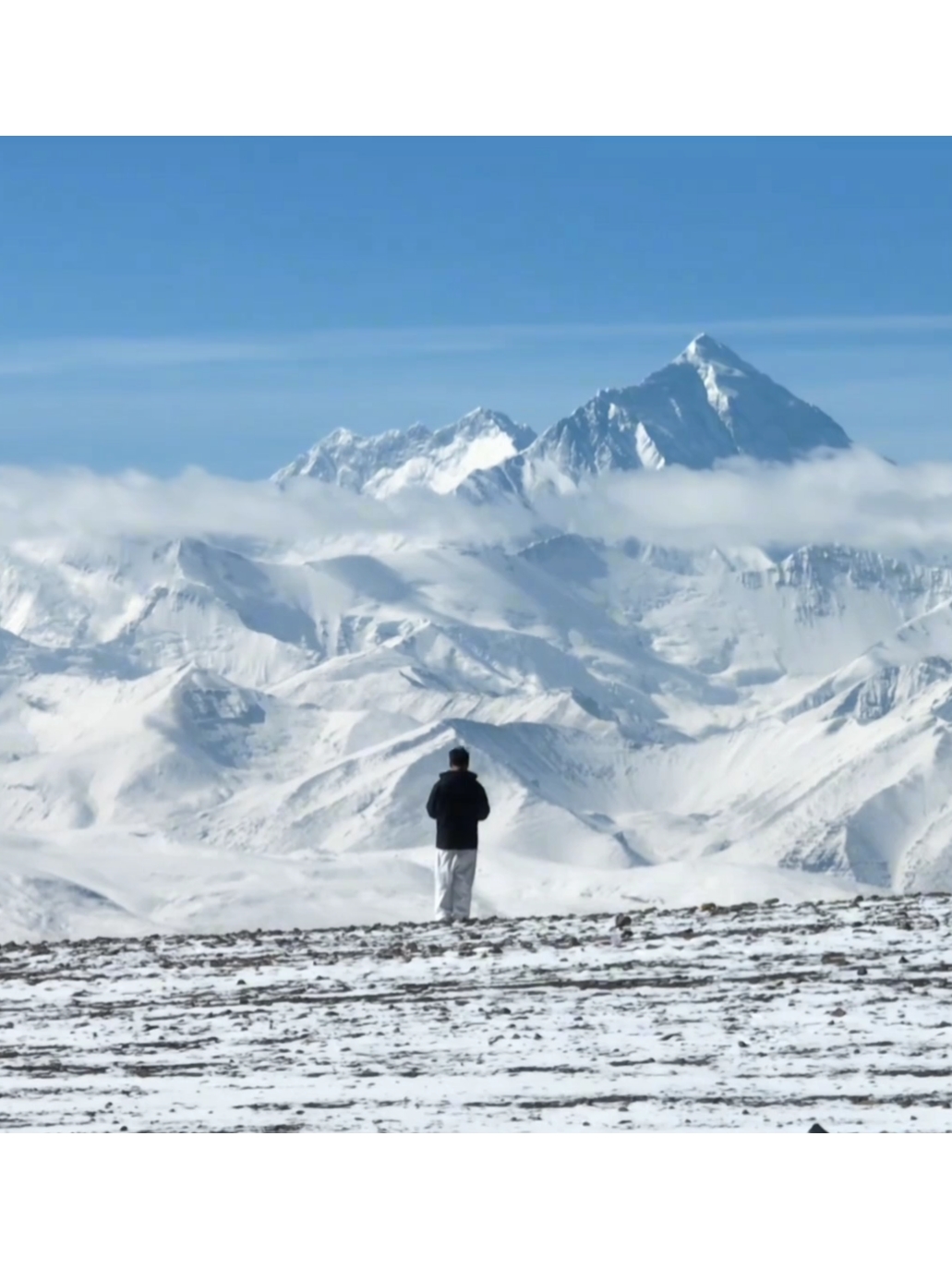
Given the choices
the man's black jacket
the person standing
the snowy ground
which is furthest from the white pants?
the snowy ground

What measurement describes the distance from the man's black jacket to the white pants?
0.17m

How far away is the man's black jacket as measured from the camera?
27188mm

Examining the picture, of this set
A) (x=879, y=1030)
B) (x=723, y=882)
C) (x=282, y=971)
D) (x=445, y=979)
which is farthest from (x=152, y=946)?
(x=723, y=882)

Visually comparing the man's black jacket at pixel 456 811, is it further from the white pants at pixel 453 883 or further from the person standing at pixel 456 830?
the white pants at pixel 453 883

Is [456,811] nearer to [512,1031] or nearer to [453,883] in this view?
[453,883]

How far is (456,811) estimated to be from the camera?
2722 cm

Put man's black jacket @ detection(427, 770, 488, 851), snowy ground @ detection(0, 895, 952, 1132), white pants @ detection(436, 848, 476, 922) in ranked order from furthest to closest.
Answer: white pants @ detection(436, 848, 476, 922) → man's black jacket @ detection(427, 770, 488, 851) → snowy ground @ detection(0, 895, 952, 1132)

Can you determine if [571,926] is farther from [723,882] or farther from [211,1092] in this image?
[723,882]

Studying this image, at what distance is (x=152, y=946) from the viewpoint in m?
27.0

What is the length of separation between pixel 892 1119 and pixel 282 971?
9223mm

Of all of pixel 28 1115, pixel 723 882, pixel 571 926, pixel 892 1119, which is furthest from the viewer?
pixel 723 882

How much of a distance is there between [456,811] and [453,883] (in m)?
1.20

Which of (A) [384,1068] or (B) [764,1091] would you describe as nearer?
(B) [764,1091]

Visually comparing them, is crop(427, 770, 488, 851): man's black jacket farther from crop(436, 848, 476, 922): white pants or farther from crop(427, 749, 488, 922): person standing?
crop(436, 848, 476, 922): white pants
